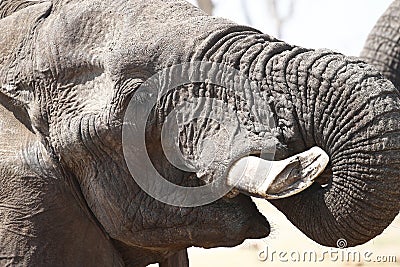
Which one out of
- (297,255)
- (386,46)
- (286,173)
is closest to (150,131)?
(286,173)

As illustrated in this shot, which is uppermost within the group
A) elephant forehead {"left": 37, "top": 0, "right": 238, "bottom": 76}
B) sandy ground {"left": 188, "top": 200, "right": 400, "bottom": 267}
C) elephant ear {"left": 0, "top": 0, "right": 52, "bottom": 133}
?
elephant forehead {"left": 37, "top": 0, "right": 238, "bottom": 76}

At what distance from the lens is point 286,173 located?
4.84 ft

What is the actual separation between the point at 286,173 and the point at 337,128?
0.37 feet

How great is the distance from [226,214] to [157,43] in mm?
319

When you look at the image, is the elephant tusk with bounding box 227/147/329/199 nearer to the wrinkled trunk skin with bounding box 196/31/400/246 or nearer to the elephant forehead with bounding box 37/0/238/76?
the wrinkled trunk skin with bounding box 196/31/400/246

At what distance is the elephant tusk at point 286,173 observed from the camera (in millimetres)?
1460

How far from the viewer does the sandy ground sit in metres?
5.16

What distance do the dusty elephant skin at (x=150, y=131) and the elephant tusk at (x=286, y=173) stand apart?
0.04 m

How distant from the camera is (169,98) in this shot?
1.70 m
